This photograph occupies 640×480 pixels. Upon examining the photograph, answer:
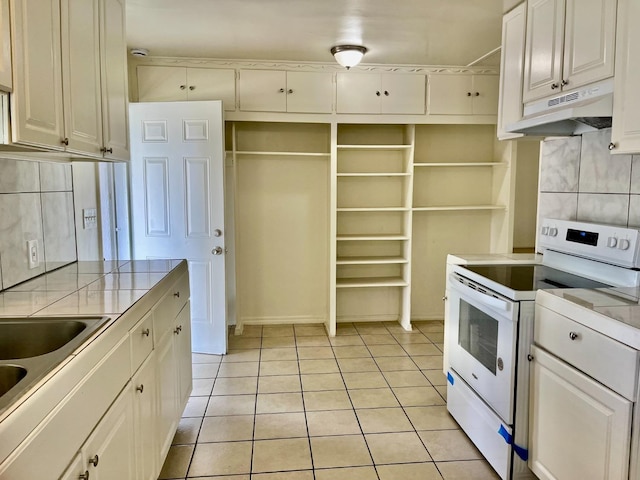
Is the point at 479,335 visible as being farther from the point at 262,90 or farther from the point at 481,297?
the point at 262,90

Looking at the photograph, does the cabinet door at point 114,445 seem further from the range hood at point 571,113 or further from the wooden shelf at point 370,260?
the wooden shelf at point 370,260

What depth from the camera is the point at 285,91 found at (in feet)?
12.3

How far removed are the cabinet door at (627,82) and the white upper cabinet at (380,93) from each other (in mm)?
2148

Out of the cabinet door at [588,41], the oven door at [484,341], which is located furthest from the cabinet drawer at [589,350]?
the cabinet door at [588,41]

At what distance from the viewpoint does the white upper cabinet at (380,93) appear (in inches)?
150

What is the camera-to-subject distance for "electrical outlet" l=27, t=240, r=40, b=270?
2.09 metres

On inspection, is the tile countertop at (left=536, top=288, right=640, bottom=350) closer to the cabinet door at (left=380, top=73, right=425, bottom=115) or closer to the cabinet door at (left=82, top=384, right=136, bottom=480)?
the cabinet door at (left=82, top=384, right=136, bottom=480)

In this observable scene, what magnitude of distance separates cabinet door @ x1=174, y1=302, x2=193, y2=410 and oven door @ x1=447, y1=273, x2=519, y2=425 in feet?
4.99

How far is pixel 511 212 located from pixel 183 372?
323 centimetres

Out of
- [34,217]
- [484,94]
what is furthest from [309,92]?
[34,217]

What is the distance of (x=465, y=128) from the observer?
4.35 m

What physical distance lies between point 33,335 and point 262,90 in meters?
2.75

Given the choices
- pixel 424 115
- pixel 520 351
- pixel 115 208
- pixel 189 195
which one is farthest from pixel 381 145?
pixel 520 351

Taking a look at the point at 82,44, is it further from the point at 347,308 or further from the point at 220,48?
the point at 347,308
